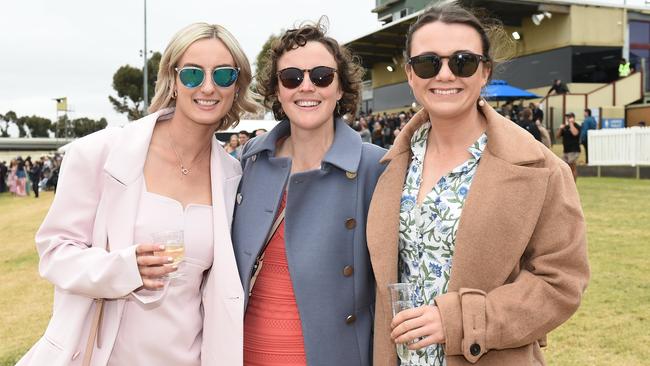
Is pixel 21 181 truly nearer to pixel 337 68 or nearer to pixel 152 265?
pixel 337 68

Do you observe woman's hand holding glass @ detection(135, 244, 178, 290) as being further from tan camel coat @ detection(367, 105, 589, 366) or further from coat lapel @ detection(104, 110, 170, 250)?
tan camel coat @ detection(367, 105, 589, 366)

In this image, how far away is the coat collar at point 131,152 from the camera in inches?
98.4

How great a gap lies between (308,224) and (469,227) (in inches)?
32.8

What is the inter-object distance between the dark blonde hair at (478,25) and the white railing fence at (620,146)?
55.8ft

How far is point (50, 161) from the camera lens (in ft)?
121

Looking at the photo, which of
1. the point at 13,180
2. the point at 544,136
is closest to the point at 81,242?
the point at 544,136

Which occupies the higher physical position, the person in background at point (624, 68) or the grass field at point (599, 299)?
the person in background at point (624, 68)

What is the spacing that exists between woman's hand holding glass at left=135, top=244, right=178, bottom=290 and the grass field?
11.4 ft

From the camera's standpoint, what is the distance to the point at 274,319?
2.54m

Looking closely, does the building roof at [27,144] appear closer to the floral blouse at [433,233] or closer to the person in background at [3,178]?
the person in background at [3,178]

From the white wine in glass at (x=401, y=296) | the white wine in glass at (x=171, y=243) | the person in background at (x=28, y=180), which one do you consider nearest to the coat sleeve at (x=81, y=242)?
the white wine in glass at (x=171, y=243)

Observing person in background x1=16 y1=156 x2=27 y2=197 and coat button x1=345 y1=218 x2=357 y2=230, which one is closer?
coat button x1=345 y1=218 x2=357 y2=230

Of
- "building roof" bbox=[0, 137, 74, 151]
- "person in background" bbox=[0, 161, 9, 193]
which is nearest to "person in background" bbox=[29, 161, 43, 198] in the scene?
"person in background" bbox=[0, 161, 9, 193]

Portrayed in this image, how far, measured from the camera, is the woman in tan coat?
6.26 feet
